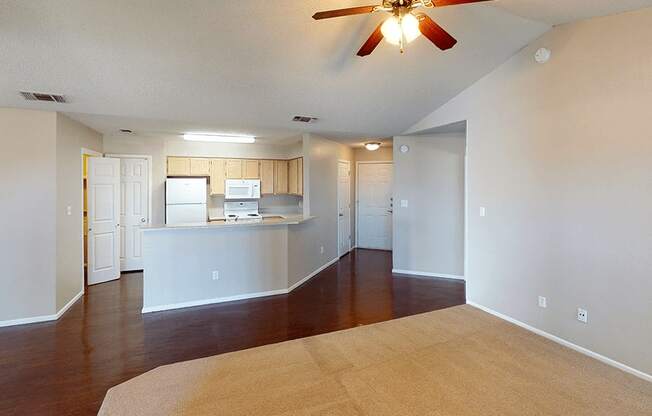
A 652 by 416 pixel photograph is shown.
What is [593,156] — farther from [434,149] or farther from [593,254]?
[434,149]

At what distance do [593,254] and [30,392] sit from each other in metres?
4.58

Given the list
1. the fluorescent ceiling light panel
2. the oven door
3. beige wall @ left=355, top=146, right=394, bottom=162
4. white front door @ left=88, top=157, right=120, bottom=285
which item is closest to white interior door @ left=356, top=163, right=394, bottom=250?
beige wall @ left=355, top=146, right=394, bottom=162

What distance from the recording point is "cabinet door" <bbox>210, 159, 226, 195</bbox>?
6.07 m

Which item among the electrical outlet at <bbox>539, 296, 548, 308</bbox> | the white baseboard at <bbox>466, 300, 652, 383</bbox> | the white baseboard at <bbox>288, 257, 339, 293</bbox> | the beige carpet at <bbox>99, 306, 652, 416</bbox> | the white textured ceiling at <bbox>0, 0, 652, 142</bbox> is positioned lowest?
the beige carpet at <bbox>99, 306, 652, 416</bbox>

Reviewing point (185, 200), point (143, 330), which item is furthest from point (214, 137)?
point (143, 330)

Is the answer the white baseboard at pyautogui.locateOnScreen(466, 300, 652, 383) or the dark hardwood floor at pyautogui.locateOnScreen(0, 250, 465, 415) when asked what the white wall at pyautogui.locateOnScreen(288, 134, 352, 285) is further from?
the white baseboard at pyautogui.locateOnScreen(466, 300, 652, 383)

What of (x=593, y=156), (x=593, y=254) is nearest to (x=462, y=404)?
(x=593, y=254)

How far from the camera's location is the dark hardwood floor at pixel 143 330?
2377mm

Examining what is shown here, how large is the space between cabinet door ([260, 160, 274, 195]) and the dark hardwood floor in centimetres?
229

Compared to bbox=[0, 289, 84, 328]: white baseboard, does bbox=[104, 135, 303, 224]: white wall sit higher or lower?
higher

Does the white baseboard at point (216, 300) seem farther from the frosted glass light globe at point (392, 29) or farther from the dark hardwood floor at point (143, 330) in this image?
the frosted glass light globe at point (392, 29)

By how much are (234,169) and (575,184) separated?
17.5 feet

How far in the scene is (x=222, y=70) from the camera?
3.14 m

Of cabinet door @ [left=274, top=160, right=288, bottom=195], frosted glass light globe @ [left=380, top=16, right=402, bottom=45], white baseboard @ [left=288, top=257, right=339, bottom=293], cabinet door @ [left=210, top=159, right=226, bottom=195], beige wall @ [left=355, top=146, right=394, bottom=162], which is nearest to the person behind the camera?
frosted glass light globe @ [left=380, top=16, right=402, bottom=45]
